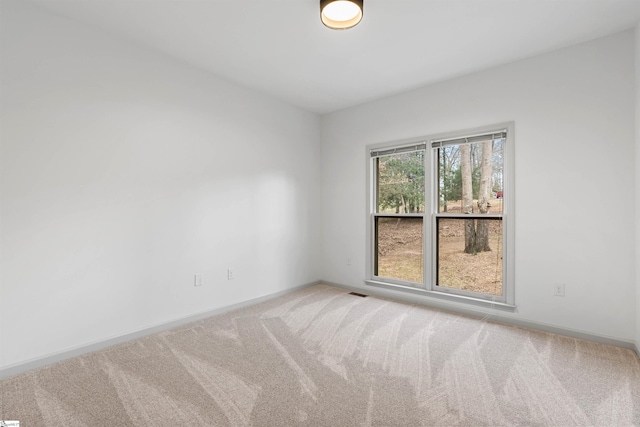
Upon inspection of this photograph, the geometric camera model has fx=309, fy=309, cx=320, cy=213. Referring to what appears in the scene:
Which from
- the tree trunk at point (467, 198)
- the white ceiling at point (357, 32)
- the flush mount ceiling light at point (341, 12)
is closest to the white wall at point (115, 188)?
the white ceiling at point (357, 32)

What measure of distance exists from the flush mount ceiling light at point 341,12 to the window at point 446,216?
75.2 inches

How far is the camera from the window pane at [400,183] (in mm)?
3982

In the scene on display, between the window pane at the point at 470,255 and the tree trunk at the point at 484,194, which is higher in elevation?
the tree trunk at the point at 484,194

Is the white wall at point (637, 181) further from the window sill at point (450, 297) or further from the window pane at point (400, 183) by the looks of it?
the window pane at point (400, 183)

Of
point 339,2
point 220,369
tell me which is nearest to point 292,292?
point 220,369

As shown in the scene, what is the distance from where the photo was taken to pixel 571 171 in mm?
2855

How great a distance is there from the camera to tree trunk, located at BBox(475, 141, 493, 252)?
3455 millimetres

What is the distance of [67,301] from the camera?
2.45 meters

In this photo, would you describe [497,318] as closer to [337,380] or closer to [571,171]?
[571,171]

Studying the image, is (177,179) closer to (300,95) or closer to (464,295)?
(300,95)

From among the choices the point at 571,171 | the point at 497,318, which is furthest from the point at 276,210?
the point at 571,171

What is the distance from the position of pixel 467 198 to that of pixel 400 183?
2.90ft

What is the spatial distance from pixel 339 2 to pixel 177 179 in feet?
7.16

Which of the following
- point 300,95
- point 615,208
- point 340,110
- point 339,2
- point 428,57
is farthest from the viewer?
point 340,110
